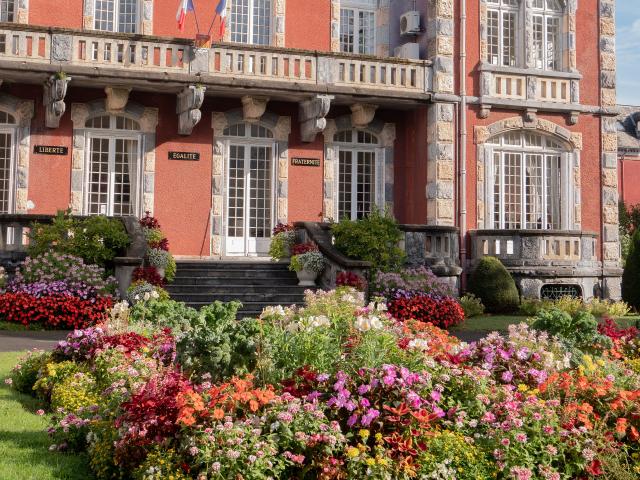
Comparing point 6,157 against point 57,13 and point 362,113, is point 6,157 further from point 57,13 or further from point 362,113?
point 362,113

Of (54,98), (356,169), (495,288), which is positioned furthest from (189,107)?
(495,288)

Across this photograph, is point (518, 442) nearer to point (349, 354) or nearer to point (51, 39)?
point (349, 354)

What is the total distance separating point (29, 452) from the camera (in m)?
5.15

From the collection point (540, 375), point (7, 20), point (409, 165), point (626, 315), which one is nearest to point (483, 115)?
point (409, 165)

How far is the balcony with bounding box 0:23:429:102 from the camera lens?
14.6 meters

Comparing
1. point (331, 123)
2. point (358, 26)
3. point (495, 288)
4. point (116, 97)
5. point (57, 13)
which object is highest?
point (358, 26)

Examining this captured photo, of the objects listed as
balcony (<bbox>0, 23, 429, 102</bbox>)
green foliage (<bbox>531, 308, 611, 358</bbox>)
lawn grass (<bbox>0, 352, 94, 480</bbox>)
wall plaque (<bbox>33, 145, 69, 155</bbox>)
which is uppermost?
balcony (<bbox>0, 23, 429, 102</bbox>)

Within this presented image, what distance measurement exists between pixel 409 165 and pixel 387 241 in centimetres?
407

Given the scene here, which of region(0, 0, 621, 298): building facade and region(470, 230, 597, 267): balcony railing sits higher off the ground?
region(0, 0, 621, 298): building facade

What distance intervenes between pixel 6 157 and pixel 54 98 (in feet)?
6.58

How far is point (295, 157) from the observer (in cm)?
1738

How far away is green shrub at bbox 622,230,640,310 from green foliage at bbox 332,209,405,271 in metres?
5.97

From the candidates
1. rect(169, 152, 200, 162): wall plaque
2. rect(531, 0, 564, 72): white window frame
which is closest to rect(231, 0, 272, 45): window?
rect(169, 152, 200, 162): wall plaque

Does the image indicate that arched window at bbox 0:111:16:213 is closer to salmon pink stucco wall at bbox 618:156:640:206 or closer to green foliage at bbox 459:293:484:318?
green foliage at bbox 459:293:484:318
